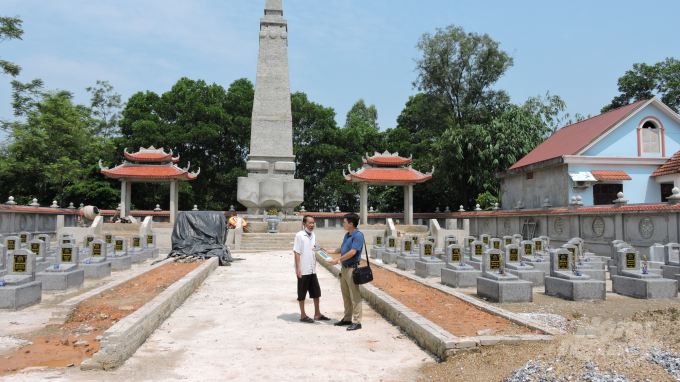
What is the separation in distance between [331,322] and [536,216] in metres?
17.3

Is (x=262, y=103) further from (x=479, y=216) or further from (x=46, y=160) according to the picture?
(x=46, y=160)

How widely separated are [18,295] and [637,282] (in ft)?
35.8

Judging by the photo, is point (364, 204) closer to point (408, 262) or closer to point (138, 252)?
point (408, 262)

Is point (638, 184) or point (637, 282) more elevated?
point (638, 184)

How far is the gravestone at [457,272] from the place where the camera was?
32.7ft

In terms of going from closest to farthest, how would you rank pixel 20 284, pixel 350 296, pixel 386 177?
pixel 350 296 < pixel 20 284 < pixel 386 177

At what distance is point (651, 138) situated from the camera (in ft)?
71.8

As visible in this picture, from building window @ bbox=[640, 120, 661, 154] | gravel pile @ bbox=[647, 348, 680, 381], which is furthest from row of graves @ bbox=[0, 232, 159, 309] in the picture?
building window @ bbox=[640, 120, 661, 154]

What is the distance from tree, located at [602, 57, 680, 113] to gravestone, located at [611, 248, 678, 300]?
26.4m

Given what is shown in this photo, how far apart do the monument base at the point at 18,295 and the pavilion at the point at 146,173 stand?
20.9 meters

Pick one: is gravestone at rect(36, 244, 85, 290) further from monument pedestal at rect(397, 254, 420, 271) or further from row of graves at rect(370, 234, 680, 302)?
monument pedestal at rect(397, 254, 420, 271)

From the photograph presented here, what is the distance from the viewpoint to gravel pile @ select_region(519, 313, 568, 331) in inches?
247

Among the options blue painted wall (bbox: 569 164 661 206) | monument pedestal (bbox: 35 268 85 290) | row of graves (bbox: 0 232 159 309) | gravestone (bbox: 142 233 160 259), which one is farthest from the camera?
blue painted wall (bbox: 569 164 661 206)

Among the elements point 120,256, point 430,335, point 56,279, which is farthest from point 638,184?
point 56,279
